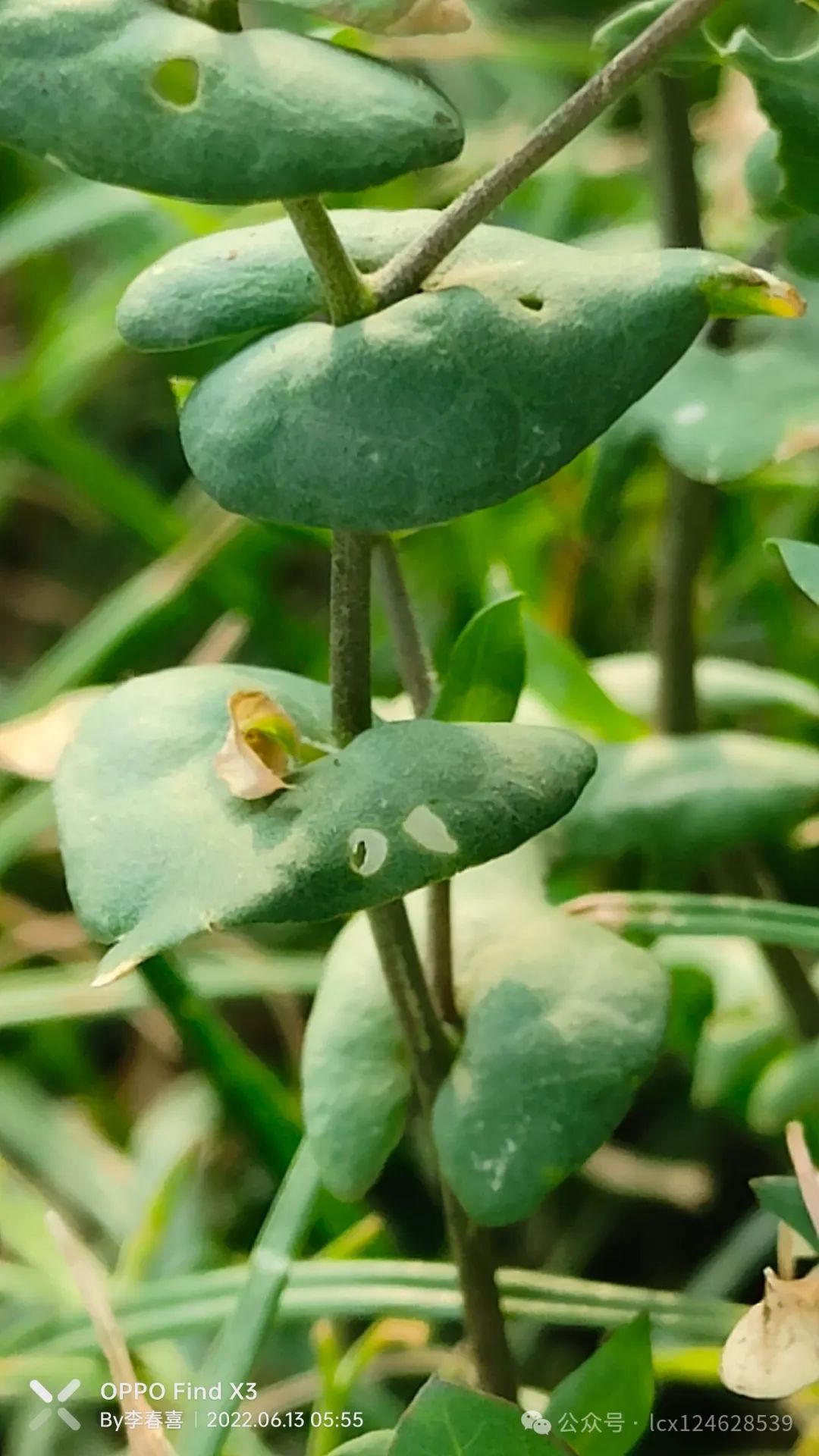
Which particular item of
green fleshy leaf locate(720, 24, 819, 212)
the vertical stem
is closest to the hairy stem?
the vertical stem

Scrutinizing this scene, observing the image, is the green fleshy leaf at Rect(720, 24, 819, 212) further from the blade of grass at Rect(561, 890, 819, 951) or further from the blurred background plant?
the blade of grass at Rect(561, 890, 819, 951)

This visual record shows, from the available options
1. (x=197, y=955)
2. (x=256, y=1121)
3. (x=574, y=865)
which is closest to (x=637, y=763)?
(x=574, y=865)

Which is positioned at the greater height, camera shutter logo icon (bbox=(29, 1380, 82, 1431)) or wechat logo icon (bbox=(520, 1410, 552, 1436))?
wechat logo icon (bbox=(520, 1410, 552, 1436))

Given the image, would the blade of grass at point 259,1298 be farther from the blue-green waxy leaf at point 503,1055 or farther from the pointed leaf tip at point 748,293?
the pointed leaf tip at point 748,293

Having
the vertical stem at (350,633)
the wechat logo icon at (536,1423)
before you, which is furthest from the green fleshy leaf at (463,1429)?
the vertical stem at (350,633)

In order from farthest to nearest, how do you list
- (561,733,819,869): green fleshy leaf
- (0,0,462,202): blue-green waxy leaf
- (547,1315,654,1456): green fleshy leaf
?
(561,733,819,869): green fleshy leaf, (547,1315,654,1456): green fleshy leaf, (0,0,462,202): blue-green waxy leaf
